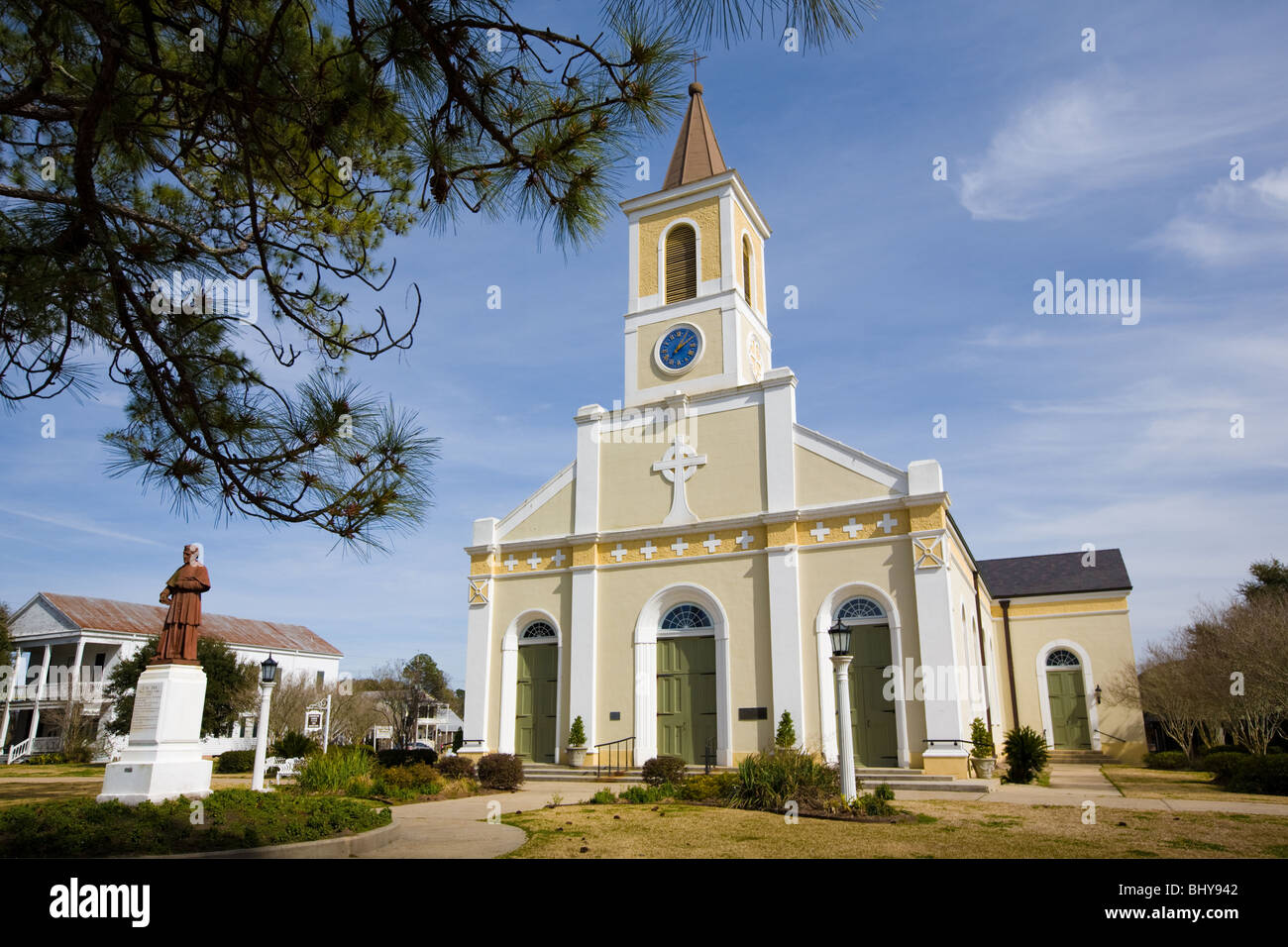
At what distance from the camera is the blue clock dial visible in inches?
891

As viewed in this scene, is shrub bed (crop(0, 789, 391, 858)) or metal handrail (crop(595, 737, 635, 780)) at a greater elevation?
shrub bed (crop(0, 789, 391, 858))

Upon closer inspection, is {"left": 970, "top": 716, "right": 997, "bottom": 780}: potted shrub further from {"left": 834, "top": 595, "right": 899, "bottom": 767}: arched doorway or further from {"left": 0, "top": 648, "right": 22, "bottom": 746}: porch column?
{"left": 0, "top": 648, "right": 22, "bottom": 746}: porch column

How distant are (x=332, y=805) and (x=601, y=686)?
12.4 metres

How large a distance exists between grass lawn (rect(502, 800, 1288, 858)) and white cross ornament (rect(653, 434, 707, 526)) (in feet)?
32.5

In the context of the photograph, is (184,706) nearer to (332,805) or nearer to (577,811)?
(332,805)

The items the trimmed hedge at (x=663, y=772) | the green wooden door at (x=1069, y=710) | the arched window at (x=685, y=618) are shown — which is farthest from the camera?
the green wooden door at (x=1069, y=710)

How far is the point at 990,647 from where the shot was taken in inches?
1213

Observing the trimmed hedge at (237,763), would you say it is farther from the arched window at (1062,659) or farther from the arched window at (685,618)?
the arched window at (1062,659)

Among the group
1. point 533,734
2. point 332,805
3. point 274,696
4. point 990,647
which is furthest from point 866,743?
point 274,696

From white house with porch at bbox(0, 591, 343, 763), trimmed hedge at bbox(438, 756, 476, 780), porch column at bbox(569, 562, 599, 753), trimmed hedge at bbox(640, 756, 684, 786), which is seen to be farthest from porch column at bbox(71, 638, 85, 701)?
trimmed hedge at bbox(640, 756, 684, 786)

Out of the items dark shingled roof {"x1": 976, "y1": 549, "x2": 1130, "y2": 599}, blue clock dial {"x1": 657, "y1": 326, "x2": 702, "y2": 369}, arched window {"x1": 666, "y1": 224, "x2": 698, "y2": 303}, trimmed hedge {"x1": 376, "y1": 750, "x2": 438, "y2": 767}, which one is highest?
arched window {"x1": 666, "y1": 224, "x2": 698, "y2": 303}

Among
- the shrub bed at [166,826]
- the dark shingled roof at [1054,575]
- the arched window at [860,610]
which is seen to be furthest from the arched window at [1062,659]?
the shrub bed at [166,826]

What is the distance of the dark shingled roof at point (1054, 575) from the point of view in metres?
32.2

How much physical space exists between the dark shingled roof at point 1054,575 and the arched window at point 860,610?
17334mm
